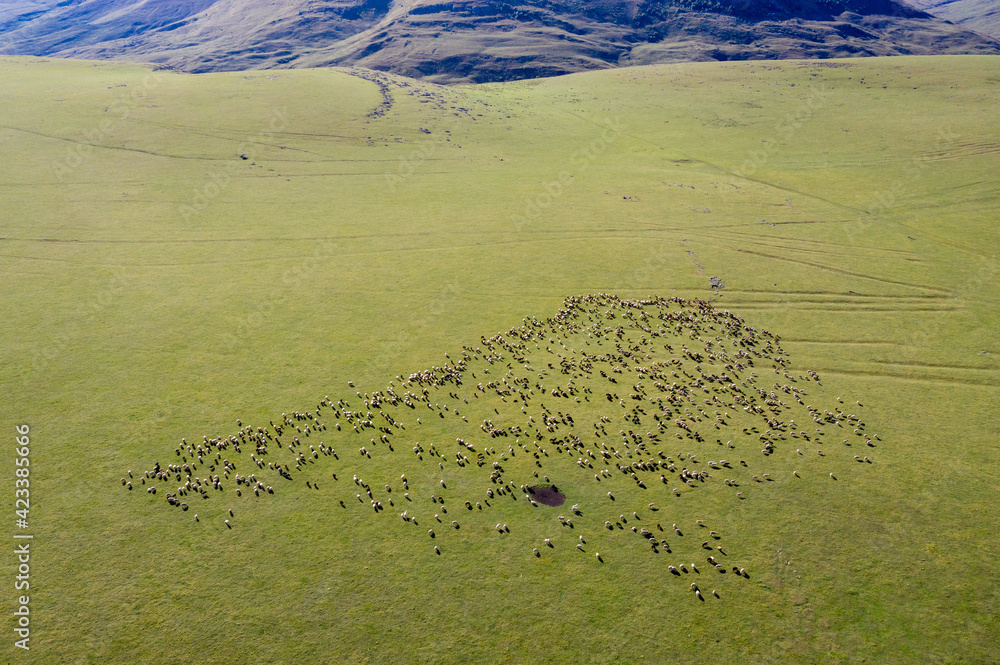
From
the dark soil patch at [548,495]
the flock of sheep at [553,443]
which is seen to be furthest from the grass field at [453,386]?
the dark soil patch at [548,495]

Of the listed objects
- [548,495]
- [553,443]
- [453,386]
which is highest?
[453,386]

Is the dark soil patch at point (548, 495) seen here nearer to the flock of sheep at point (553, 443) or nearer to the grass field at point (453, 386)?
the flock of sheep at point (553, 443)

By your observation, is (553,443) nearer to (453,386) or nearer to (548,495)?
(548,495)

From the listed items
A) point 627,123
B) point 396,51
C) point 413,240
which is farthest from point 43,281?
point 396,51

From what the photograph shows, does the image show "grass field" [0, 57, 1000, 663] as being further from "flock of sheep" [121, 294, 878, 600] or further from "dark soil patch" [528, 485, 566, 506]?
→ "dark soil patch" [528, 485, 566, 506]

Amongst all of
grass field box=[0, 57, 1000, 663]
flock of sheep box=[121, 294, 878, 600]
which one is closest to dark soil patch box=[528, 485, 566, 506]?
flock of sheep box=[121, 294, 878, 600]

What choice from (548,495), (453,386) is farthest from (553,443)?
(453,386)

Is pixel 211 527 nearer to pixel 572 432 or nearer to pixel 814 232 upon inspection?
pixel 572 432
